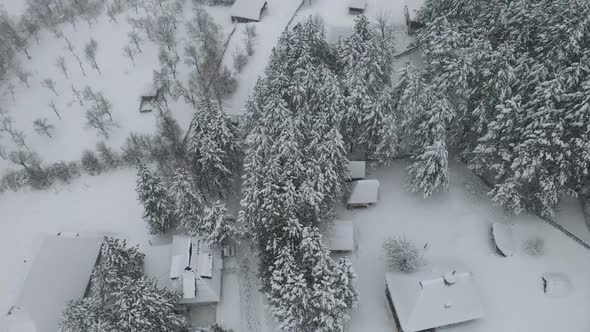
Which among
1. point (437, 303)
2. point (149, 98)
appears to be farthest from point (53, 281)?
point (437, 303)

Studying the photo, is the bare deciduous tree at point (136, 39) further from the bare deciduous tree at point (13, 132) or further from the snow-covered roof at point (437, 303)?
the snow-covered roof at point (437, 303)

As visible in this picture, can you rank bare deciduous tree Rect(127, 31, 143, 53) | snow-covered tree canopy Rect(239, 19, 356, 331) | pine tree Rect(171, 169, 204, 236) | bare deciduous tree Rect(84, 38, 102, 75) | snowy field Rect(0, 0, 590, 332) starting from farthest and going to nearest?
1. bare deciduous tree Rect(127, 31, 143, 53)
2. bare deciduous tree Rect(84, 38, 102, 75)
3. pine tree Rect(171, 169, 204, 236)
4. snowy field Rect(0, 0, 590, 332)
5. snow-covered tree canopy Rect(239, 19, 356, 331)

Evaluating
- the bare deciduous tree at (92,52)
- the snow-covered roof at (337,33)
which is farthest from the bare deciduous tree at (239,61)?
the bare deciduous tree at (92,52)

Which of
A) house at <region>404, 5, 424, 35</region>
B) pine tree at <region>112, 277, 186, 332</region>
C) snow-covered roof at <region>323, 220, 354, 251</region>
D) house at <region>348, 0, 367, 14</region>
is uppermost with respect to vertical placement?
house at <region>348, 0, 367, 14</region>

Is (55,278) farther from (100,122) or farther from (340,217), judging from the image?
(340,217)

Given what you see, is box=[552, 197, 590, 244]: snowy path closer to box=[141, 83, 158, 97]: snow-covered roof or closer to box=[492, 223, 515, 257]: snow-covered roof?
box=[492, 223, 515, 257]: snow-covered roof

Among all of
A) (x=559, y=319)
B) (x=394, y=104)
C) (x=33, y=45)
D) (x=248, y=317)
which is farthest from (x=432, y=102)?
(x=33, y=45)

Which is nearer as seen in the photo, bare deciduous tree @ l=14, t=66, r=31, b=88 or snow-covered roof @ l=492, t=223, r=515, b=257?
snow-covered roof @ l=492, t=223, r=515, b=257

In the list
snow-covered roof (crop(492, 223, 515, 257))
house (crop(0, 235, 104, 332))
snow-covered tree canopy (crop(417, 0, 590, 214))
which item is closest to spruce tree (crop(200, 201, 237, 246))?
house (crop(0, 235, 104, 332))
